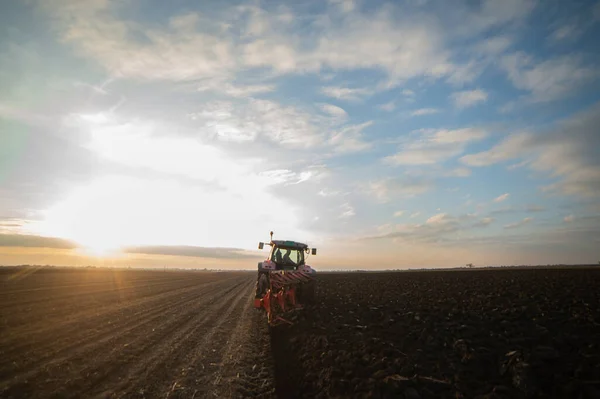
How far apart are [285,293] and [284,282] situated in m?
0.49

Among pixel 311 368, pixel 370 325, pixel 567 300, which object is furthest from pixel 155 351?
pixel 567 300

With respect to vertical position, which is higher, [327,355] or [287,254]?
[287,254]

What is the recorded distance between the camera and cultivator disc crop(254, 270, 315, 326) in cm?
1234

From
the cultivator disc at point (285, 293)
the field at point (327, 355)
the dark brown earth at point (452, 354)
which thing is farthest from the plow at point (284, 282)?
the dark brown earth at point (452, 354)

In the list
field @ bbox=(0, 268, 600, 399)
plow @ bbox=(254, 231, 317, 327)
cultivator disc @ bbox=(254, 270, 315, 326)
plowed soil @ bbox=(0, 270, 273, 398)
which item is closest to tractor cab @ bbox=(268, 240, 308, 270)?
plow @ bbox=(254, 231, 317, 327)

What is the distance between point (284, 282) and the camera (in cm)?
1290

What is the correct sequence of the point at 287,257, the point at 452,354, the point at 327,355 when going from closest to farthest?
the point at 452,354, the point at 327,355, the point at 287,257

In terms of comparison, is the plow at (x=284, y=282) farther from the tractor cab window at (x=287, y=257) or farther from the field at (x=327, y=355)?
the field at (x=327, y=355)

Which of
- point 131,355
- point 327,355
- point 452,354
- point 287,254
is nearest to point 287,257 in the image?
point 287,254

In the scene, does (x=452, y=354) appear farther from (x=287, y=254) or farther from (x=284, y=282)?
(x=287, y=254)

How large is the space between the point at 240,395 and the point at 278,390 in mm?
798

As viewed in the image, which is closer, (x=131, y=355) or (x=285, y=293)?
(x=131, y=355)

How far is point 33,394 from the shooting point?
18.1 ft

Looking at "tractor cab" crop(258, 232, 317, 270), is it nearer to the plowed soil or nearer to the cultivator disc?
the cultivator disc
